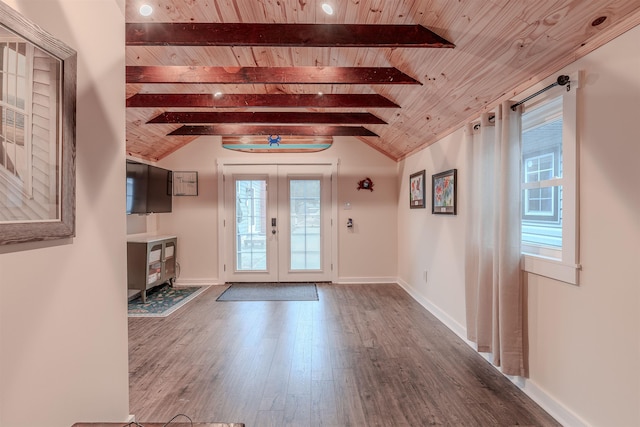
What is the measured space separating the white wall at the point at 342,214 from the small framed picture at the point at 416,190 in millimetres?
766

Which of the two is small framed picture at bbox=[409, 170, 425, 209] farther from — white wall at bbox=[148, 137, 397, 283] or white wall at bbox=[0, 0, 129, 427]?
white wall at bbox=[0, 0, 129, 427]

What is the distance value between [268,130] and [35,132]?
3.48 m

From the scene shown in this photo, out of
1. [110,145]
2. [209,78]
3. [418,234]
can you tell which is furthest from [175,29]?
[418,234]

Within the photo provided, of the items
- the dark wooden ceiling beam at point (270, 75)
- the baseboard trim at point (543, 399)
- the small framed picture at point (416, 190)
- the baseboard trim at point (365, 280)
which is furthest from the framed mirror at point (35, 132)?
the baseboard trim at point (365, 280)

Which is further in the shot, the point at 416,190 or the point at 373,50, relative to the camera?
the point at 416,190

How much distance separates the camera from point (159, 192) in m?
4.50

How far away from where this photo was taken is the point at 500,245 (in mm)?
2064

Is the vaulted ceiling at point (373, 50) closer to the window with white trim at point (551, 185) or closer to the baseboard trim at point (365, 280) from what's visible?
the window with white trim at point (551, 185)

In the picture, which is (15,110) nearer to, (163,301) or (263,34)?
(263,34)

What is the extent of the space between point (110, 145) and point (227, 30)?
4.08 ft

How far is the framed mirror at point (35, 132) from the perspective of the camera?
0.83 metres

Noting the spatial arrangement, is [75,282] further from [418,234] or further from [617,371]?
[418,234]

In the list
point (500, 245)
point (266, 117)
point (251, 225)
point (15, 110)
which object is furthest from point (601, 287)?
point (251, 225)

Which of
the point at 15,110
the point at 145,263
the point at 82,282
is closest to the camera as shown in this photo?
the point at 15,110
